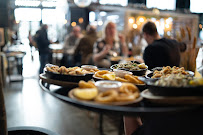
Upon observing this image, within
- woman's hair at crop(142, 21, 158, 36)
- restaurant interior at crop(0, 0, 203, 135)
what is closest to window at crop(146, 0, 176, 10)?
restaurant interior at crop(0, 0, 203, 135)

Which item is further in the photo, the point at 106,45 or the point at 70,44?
the point at 70,44

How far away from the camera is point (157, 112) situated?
1012 millimetres

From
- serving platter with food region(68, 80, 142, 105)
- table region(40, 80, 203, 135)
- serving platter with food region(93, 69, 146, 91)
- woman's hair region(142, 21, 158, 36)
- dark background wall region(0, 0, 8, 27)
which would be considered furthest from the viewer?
dark background wall region(0, 0, 8, 27)

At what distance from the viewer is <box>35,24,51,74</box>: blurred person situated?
7078 mm

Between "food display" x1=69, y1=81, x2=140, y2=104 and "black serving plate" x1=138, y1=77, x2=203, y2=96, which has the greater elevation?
"black serving plate" x1=138, y1=77, x2=203, y2=96

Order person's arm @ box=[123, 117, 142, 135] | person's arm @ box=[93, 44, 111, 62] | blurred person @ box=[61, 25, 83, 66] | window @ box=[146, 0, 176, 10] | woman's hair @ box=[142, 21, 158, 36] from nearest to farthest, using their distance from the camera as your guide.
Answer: person's arm @ box=[123, 117, 142, 135] → woman's hair @ box=[142, 21, 158, 36] → person's arm @ box=[93, 44, 111, 62] → blurred person @ box=[61, 25, 83, 66] → window @ box=[146, 0, 176, 10]

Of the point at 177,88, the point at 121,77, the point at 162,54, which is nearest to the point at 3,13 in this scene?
the point at 162,54

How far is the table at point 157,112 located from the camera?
40.1 inches

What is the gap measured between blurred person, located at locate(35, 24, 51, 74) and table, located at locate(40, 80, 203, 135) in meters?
5.71

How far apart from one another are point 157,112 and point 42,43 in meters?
6.57

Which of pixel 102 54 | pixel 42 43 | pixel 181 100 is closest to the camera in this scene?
pixel 181 100

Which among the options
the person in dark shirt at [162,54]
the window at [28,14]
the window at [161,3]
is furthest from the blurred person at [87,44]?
the window at [28,14]

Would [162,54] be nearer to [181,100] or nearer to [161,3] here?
[181,100]

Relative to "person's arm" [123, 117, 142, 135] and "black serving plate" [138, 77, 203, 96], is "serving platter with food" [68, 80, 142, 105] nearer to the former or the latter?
"black serving plate" [138, 77, 203, 96]
